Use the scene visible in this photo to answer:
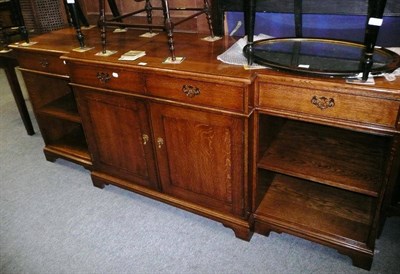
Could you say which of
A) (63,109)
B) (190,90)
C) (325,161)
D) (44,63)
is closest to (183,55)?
(190,90)

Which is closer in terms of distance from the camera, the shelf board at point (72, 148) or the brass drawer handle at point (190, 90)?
the brass drawer handle at point (190, 90)

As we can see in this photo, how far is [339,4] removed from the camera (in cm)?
148

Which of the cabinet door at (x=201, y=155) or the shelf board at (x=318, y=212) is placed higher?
the cabinet door at (x=201, y=155)

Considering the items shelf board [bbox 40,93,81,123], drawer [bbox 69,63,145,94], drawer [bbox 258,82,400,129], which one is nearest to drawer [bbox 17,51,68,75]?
drawer [bbox 69,63,145,94]

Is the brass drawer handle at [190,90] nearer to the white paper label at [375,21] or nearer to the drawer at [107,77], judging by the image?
the drawer at [107,77]

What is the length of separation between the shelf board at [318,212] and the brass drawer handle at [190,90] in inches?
25.1

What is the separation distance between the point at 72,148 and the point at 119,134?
0.65 meters

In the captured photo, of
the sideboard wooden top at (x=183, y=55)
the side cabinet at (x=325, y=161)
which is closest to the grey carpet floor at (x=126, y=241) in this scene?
the side cabinet at (x=325, y=161)

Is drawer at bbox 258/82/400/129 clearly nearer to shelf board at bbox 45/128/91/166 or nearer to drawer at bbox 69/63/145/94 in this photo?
drawer at bbox 69/63/145/94

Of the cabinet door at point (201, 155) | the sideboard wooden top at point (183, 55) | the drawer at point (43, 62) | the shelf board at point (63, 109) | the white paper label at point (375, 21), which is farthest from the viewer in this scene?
the shelf board at point (63, 109)

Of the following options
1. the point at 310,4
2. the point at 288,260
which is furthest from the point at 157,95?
the point at 288,260

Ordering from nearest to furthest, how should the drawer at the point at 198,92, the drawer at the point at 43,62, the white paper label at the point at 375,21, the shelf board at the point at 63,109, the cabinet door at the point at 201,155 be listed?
the white paper label at the point at 375,21, the drawer at the point at 198,92, the cabinet door at the point at 201,155, the drawer at the point at 43,62, the shelf board at the point at 63,109

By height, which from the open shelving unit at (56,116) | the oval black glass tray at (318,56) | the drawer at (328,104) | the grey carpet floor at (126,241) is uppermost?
the oval black glass tray at (318,56)

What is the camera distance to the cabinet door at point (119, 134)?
1.65 m
